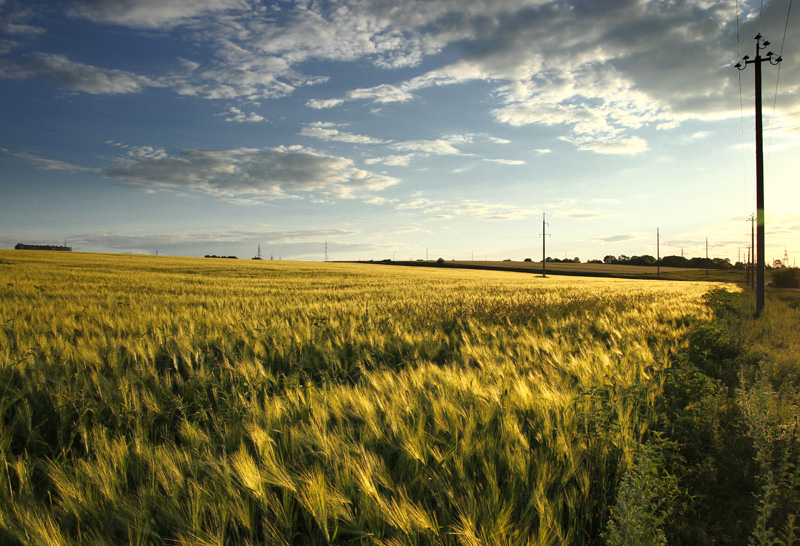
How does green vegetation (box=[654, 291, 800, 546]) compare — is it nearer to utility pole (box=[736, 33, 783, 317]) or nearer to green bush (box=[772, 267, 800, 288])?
utility pole (box=[736, 33, 783, 317])

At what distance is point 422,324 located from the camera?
6.46 metres

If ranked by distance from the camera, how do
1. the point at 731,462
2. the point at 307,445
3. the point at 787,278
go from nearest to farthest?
the point at 307,445
the point at 731,462
the point at 787,278

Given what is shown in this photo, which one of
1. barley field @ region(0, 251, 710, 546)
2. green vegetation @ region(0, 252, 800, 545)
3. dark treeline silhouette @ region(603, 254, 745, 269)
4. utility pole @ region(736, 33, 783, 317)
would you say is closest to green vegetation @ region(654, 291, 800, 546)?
green vegetation @ region(0, 252, 800, 545)

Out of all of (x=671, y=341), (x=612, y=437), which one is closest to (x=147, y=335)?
(x=612, y=437)

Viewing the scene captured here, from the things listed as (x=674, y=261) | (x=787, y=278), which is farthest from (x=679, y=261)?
(x=787, y=278)

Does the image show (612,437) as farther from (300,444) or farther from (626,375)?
(300,444)

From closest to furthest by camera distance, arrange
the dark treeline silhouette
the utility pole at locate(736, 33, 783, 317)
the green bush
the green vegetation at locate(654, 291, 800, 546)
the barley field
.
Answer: the barley field
the green vegetation at locate(654, 291, 800, 546)
the utility pole at locate(736, 33, 783, 317)
the green bush
the dark treeline silhouette

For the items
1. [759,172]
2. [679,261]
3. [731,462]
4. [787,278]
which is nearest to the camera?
[731,462]

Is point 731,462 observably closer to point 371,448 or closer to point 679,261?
point 371,448

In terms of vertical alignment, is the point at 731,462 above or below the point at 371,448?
below

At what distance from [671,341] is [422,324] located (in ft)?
14.3

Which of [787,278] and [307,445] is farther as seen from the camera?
[787,278]

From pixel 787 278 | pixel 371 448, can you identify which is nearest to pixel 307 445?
pixel 371 448

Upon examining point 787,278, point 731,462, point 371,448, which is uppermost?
point 371,448
